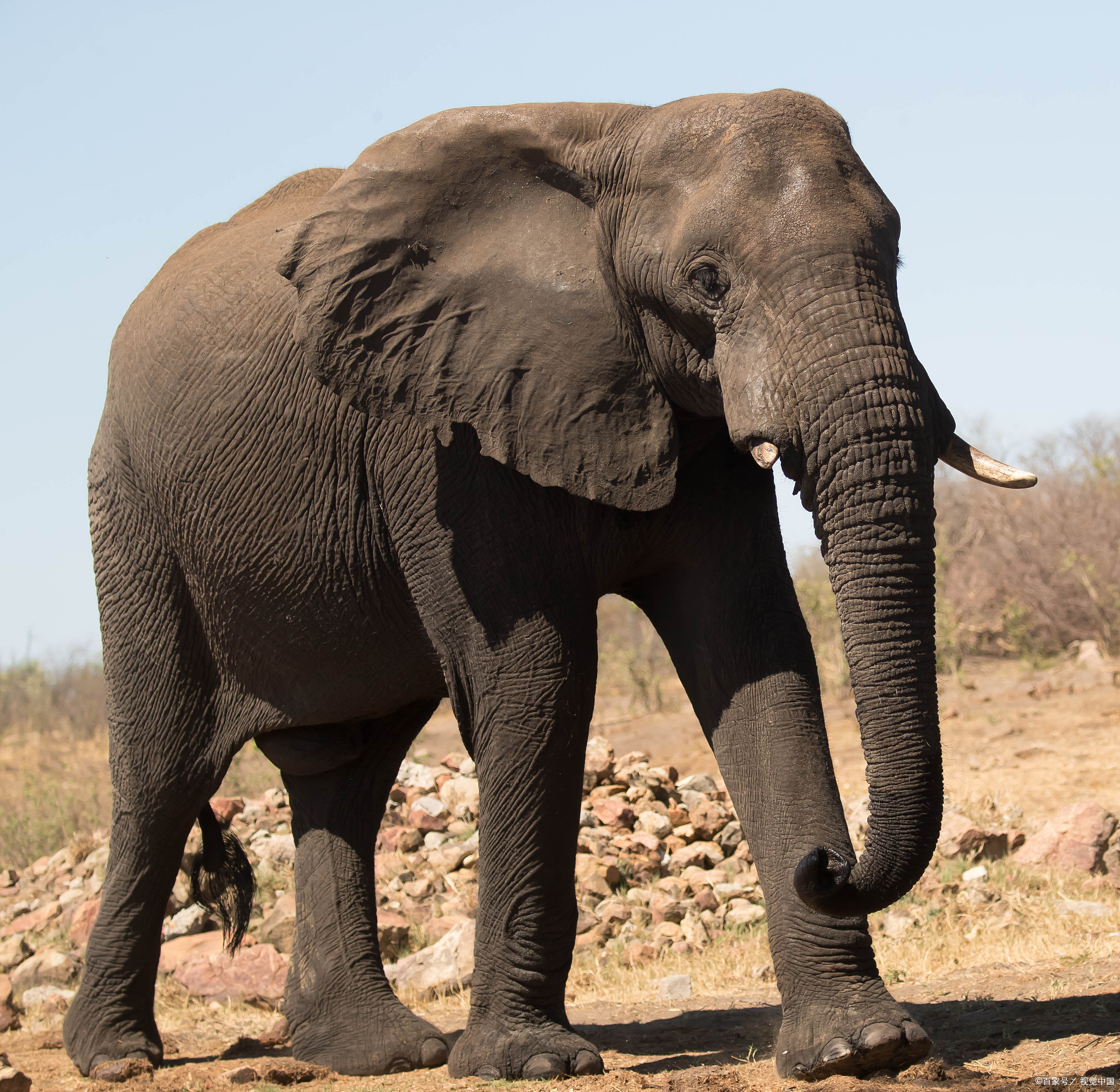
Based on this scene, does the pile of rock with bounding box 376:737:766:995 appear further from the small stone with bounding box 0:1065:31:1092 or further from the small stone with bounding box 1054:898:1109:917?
the small stone with bounding box 0:1065:31:1092

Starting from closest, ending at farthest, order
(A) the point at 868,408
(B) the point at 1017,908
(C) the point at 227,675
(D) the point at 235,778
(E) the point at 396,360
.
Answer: (A) the point at 868,408 → (E) the point at 396,360 → (C) the point at 227,675 → (B) the point at 1017,908 → (D) the point at 235,778

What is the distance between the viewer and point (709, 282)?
13.8 feet

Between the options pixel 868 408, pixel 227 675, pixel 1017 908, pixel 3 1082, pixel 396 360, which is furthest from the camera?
pixel 1017 908

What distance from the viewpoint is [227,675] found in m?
6.03

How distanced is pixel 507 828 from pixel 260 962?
3057 mm

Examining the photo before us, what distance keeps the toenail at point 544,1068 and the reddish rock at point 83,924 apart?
447 cm

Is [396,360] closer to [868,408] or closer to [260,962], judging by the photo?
[868,408]

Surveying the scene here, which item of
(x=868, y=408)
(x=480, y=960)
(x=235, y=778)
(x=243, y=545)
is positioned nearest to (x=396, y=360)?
(x=243, y=545)

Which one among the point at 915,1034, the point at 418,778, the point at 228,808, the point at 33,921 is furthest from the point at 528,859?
the point at 228,808

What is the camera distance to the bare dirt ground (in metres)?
4.64

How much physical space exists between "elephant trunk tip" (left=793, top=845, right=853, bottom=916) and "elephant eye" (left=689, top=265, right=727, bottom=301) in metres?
1.56

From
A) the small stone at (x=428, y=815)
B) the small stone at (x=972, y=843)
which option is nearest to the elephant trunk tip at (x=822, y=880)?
the small stone at (x=972, y=843)

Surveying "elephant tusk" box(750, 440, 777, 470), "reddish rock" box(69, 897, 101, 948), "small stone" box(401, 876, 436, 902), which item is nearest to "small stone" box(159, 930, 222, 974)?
"reddish rock" box(69, 897, 101, 948)

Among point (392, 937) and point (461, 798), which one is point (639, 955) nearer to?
point (392, 937)
